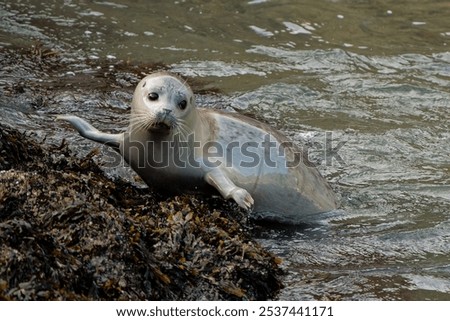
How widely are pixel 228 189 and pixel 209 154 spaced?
442mm

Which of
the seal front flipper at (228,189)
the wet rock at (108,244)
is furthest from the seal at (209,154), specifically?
the wet rock at (108,244)

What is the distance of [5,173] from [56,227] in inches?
18.3

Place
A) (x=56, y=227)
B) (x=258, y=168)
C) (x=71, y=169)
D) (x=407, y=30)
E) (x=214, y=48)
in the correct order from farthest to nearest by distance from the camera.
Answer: (x=407, y=30) < (x=214, y=48) < (x=258, y=168) < (x=71, y=169) < (x=56, y=227)

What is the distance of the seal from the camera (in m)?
5.59

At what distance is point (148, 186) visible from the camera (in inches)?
230

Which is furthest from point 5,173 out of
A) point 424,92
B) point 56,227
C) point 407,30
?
point 407,30

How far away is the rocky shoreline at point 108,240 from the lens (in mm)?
4113

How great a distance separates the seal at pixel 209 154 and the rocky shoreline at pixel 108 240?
17 cm

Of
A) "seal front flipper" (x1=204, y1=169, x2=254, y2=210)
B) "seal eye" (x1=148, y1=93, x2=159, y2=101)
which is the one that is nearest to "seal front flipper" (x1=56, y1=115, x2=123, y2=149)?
"seal eye" (x1=148, y1=93, x2=159, y2=101)

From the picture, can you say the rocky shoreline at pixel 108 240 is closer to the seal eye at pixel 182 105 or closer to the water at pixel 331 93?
the water at pixel 331 93

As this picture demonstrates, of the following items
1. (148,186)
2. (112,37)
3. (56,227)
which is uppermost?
(56,227)

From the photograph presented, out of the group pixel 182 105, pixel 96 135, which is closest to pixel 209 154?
pixel 182 105

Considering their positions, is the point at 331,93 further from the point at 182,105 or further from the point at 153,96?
the point at 153,96

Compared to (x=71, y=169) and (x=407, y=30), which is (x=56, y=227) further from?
(x=407, y=30)
